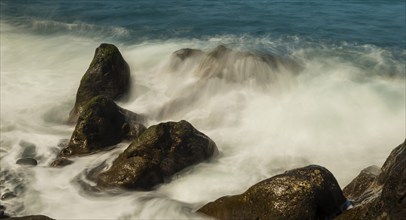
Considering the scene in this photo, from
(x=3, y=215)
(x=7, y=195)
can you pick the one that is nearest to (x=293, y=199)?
(x=3, y=215)

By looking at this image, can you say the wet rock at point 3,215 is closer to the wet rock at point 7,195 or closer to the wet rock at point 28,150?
the wet rock at point 7,195

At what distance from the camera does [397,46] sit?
21906mm

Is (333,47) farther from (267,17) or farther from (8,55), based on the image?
(8,55)

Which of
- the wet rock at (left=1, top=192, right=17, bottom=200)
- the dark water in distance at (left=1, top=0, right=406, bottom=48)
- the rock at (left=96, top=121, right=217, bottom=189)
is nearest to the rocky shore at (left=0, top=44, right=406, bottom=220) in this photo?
the rock at (left=96, top=121, right=217, bottom=189)

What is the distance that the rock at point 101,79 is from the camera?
1502 cm

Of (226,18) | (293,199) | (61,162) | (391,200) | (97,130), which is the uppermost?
(226,18)

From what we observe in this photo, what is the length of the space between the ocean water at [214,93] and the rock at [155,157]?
0.30 m

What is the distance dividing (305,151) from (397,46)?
1142 centimetres

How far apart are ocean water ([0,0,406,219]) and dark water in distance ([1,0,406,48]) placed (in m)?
0.13

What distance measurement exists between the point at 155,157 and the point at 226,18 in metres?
17.3

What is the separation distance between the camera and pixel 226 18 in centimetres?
2686

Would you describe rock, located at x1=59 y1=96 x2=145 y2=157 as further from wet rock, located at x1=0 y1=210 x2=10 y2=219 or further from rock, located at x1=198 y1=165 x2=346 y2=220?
rock, located at x1=198 y1=165 x2=346 y2=220

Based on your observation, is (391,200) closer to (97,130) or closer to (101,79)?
(97,130)

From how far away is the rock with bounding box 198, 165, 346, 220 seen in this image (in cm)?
816
